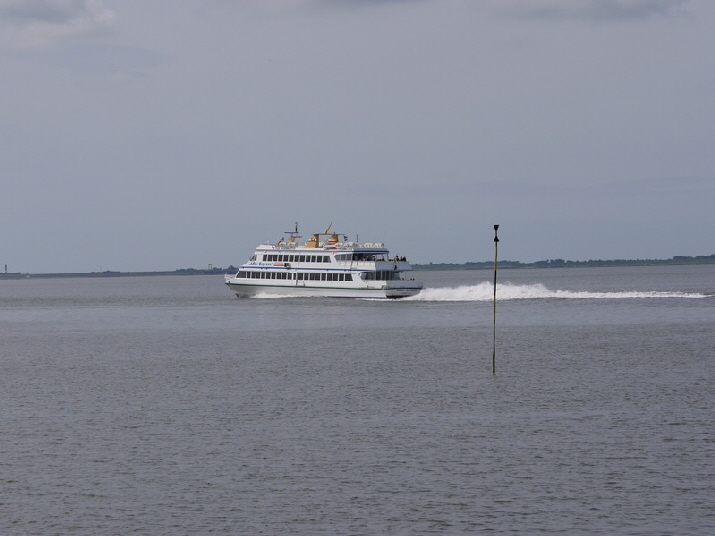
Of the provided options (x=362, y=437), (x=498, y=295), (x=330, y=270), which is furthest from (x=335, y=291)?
(x=362, y=437)

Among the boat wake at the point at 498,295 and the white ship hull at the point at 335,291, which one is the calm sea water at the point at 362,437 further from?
the boat wake at the point at 498,295

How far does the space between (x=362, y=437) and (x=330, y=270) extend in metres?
80.6

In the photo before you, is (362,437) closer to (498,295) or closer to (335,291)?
(335,291)

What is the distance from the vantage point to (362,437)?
36812mm

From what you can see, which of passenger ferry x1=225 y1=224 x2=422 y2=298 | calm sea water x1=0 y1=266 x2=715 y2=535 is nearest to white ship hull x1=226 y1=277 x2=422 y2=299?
passenger ferry x1=225 y1=224 x2=422 y2=298

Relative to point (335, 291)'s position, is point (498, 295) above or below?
below

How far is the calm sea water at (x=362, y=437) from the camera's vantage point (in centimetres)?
2698

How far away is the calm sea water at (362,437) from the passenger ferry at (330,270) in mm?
36956

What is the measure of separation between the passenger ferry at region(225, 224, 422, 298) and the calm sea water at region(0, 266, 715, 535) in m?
37.0

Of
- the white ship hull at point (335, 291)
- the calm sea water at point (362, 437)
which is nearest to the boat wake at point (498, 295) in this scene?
the white ship hull at point (335, 291)

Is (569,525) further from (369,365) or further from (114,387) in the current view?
(369,365)

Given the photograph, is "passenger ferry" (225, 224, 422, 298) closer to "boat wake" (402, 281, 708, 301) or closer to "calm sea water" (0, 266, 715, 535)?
"boat wake" (402, 281, 708, 301)

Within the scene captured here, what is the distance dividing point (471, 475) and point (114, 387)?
2599 centimetres

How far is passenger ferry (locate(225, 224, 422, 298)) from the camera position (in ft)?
378
